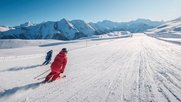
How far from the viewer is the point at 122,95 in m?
7.27

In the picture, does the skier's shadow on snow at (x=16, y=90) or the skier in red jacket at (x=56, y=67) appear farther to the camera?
the skier in red jacket at (x=56, y=67)

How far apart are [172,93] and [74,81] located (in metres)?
4.14

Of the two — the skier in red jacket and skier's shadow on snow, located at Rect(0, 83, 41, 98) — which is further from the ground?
the skier in red jacket

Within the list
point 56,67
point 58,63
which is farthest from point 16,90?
point 58,63

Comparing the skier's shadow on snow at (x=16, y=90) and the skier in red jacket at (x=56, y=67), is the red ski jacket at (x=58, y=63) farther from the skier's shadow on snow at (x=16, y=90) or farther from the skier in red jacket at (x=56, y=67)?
the skier's shadow on snow at (x=16, y=90)

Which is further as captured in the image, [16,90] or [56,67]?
[56,67]

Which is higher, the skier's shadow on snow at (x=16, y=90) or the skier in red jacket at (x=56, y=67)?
the skier in red jacket at (x=56, y=67)

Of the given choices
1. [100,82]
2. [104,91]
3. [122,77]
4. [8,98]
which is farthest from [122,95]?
[8,98]

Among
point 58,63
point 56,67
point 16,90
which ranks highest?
point 58,63

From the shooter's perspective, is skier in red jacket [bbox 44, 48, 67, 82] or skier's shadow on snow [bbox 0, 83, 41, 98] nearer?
skier's shadow on snow [bbox 0, 83, 41, 98]

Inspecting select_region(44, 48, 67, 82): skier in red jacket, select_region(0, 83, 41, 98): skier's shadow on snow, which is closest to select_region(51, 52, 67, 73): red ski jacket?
select_region(44, 48, 67, 82): skier in red jacket

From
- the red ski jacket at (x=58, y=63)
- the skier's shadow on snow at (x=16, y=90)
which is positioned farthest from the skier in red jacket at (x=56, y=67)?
the skier's shadow on snow at (x=16, y=90)

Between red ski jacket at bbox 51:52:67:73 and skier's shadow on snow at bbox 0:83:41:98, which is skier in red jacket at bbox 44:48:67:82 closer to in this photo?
red ski jacket at bbox 51:52:67:73

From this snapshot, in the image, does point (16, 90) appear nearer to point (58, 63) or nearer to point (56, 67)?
point (56, 67)
